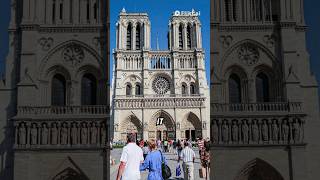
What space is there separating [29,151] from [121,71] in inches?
1751

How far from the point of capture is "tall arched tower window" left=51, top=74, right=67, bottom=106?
2027cm

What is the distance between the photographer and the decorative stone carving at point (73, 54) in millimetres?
20031

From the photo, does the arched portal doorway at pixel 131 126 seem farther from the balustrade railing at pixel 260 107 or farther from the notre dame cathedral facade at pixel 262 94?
the balustrade railing at pixel 260 107

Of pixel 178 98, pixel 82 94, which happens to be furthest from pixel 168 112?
pixel 82 94

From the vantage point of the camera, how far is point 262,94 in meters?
20.7

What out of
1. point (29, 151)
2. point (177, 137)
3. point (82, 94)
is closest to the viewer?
point (29, 151)

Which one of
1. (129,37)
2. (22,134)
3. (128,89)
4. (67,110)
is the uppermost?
(129,37)

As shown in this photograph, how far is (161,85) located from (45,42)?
44.0 metres

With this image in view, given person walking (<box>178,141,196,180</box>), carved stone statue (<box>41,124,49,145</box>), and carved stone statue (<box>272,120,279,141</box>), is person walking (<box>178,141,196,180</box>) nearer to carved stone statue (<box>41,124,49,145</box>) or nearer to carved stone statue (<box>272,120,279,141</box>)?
carved stone statue (<box>272,120,279,141</box>)

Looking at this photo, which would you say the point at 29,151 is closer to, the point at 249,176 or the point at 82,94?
the point at 82,94

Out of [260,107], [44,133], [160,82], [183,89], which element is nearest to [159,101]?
[160,82]

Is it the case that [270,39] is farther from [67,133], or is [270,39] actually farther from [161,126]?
[161,126]

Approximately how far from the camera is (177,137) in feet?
198

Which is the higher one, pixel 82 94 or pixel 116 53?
pixel 116 53
